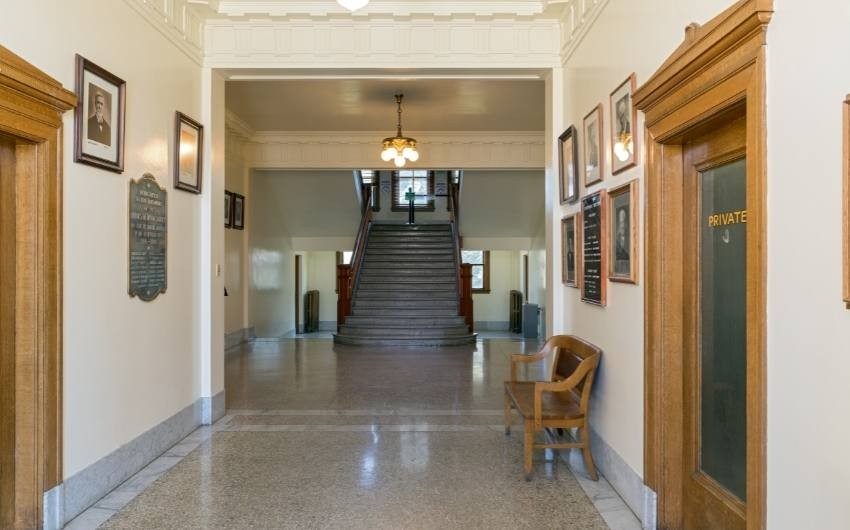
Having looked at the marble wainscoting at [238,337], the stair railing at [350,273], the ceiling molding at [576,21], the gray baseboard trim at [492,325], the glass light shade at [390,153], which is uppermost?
the ceiling molding at [576,21]

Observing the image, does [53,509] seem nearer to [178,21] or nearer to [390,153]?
[178,21]

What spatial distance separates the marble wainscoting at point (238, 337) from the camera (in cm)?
905

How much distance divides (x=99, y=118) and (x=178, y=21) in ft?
4.85

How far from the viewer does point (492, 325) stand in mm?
16812

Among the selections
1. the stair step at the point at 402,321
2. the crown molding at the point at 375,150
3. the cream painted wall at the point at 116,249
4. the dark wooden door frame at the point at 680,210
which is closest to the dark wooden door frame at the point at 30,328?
the cream painted wall at the point at 116,249

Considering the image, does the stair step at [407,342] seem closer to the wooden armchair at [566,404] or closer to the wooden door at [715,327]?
the wooden armchair at [566,404]

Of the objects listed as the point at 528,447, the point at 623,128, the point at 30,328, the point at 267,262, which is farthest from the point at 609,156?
the point at 267,262

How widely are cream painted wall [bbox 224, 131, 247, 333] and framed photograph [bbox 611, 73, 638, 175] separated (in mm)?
6764

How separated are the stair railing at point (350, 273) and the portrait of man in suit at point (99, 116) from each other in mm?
7331

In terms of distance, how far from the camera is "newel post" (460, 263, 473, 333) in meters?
10.7

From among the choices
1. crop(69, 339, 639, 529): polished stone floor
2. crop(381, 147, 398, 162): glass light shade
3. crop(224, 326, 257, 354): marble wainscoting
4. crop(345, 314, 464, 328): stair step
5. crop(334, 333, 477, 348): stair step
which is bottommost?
crop(69, 339, 639, 529): polished stone floor

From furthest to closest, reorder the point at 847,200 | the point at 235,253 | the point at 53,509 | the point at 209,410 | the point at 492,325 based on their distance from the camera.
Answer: the point at 492,325 < the point at 235,253 < the point at 209,410 < the point at 53,509 < the point at 847,200

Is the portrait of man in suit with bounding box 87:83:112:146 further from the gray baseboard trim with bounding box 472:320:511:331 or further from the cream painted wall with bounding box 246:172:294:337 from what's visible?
the gray baseboard trim with bounding box 472:320:511:331

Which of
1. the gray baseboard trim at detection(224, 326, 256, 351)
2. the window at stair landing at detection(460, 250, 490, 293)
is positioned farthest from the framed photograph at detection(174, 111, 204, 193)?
the window at stair landing at detection(460, 250, 490, 293)
